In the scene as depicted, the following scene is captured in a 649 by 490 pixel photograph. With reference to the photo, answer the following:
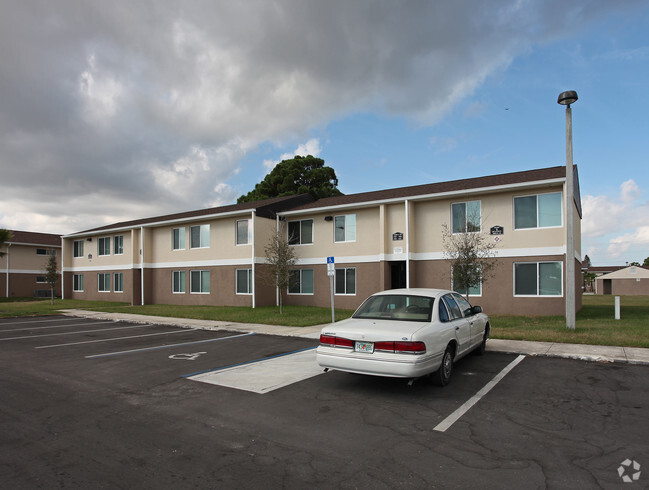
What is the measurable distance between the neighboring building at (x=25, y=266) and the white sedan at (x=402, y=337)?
40.3 m

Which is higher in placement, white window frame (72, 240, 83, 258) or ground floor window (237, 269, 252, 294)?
white window frame (72, 240, 83, 258)

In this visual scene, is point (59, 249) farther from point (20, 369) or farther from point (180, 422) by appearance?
point (180, 422)

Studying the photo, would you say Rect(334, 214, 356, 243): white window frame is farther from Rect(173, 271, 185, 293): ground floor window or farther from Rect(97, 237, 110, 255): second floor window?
Rect(97, 237, 110, 255): second floor window

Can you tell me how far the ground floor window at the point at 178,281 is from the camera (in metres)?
27.0

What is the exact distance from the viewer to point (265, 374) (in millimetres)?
7734

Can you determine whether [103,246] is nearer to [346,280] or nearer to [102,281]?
[102,281]

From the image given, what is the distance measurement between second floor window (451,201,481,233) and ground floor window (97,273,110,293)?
1006 inches

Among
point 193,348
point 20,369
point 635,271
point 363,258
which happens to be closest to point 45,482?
point 20,369

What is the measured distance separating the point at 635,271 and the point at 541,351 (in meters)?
56.5

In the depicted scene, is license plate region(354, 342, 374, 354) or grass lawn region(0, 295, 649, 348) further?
grass lawn region(0, 295, 649, 348)

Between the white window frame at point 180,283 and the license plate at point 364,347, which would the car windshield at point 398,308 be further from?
the white window frame at point 180,283

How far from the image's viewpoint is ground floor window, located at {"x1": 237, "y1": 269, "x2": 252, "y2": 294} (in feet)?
77.4

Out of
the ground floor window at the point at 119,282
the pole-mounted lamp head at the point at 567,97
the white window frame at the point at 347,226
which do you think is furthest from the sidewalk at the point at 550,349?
the ground floor window at the point at 119,282

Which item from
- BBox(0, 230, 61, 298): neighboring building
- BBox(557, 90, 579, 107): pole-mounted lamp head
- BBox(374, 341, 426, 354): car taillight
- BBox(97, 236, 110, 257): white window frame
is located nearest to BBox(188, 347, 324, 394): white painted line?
BBox(374, 341, 426, 354): car taillight
